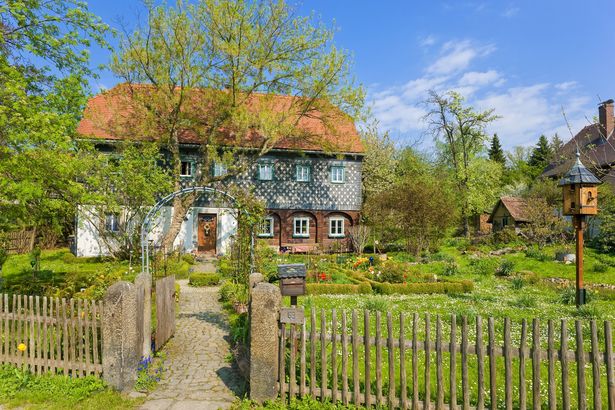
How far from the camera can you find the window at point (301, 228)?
25.4 m

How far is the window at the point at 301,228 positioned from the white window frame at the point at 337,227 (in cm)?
147

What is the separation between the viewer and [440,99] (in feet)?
112

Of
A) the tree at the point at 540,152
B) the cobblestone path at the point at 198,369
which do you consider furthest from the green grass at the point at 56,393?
the tree at the point at 540,152

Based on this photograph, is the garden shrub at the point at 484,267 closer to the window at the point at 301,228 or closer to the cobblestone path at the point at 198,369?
the window at the point at 301,228

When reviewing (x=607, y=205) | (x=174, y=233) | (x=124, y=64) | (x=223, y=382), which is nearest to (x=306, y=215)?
(x=174, y=233)

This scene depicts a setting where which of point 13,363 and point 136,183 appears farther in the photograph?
point 136,183

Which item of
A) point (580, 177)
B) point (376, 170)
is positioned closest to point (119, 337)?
point (580, 177)

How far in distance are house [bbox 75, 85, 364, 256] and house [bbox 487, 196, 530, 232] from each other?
12672 mm

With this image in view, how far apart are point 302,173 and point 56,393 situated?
20.7m

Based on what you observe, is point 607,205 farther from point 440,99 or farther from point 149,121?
point 149,121

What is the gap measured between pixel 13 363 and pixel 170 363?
218 cm

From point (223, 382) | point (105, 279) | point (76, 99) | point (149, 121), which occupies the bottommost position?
point (223, 382)

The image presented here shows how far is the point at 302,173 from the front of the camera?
25.4 metres

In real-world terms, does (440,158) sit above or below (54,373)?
above
